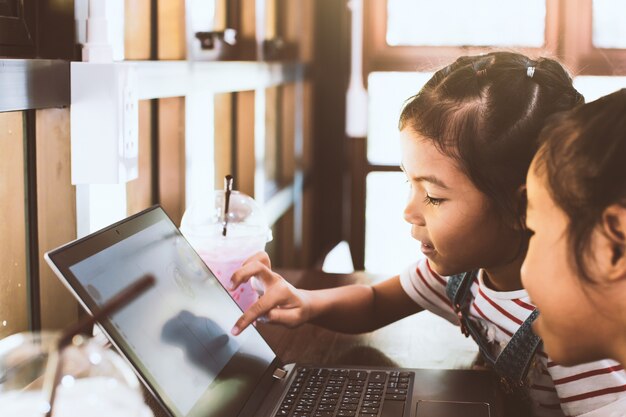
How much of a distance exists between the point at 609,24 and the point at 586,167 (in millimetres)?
3474

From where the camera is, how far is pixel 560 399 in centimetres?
112

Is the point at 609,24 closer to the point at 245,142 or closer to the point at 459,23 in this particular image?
the point at 459,23

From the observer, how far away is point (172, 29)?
169 centimetres

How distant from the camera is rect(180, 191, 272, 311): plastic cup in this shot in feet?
4.11

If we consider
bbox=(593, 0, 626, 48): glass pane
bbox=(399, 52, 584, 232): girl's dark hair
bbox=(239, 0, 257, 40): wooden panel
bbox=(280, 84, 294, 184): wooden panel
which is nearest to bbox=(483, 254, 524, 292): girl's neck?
bbox=(399, 52, 584, 232): girl's dark hair

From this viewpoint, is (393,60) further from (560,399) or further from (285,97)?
(560,399)

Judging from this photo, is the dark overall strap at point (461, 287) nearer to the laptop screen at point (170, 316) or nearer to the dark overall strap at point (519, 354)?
the dark overall strap at point (519, 354)

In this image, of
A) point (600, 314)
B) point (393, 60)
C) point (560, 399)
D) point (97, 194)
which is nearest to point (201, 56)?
point (97, 194)

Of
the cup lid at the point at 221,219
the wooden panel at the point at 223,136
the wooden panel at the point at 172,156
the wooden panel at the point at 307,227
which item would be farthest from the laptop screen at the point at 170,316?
the wooden panel at the point at 307,227

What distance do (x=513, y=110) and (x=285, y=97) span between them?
2121 mm

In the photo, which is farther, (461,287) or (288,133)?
(288,133)

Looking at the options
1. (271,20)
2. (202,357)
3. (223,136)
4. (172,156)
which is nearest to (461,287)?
(202,357)

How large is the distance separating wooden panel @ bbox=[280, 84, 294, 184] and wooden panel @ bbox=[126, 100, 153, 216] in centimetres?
160

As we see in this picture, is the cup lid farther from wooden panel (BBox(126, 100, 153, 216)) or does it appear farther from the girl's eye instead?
the girl's eye
